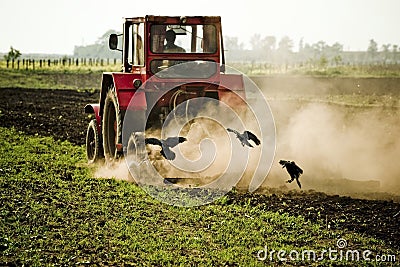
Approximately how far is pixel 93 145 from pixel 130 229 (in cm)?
643

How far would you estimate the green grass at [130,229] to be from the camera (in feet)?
28.0

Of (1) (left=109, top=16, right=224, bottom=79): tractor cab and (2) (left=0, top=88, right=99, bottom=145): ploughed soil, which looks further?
(2) (left=0, top=88, right=99, bottom=145): ploughed soil

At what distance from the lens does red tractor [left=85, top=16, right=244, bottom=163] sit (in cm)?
1326

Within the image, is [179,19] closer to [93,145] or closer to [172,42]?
[172,42]

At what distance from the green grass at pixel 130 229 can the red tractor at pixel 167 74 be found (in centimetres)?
134

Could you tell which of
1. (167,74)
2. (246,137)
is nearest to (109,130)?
(167,74)

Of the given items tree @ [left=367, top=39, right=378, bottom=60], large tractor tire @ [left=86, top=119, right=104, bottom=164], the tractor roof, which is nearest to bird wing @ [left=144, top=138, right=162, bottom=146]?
the tractor roof

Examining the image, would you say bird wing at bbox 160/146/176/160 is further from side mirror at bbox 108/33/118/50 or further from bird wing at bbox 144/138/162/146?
side mirror at bbox 108/33/118/50

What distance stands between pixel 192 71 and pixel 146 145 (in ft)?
5.59

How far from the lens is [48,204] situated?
11234 mm

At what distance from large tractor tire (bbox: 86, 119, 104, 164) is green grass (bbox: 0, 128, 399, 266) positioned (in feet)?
6.77

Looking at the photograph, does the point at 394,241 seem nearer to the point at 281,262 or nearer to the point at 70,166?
the point at 281,262

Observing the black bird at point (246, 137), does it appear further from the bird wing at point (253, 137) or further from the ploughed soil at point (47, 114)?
the ploughed soil at point (47, 114)

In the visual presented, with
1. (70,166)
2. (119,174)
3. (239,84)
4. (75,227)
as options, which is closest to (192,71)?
(239,84)
